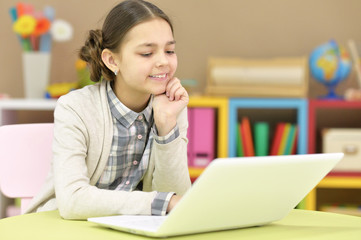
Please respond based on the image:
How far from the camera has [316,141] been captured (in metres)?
3.38

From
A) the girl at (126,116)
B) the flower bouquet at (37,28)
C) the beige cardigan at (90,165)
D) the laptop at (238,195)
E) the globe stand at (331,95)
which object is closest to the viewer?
the laptop at (238,195)

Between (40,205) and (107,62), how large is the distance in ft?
1.27

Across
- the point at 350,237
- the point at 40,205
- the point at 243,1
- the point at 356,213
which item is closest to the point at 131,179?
the point at 40,205

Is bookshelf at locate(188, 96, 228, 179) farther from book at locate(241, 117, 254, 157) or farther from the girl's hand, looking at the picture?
the girl's hand

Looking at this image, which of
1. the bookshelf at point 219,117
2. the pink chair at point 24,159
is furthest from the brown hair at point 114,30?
the bookshelf at point 219,117

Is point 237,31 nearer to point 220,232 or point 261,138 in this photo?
point 261,138

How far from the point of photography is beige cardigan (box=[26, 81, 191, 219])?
1180mm

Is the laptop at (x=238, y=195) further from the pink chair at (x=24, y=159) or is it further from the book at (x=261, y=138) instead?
the book at (x=261, y=138)

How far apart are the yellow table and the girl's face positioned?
42cm

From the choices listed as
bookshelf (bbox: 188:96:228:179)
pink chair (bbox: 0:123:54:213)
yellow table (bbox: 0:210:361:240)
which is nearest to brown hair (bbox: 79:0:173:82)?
pink chair (bbox: 0:123:54:213)

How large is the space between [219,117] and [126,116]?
1625mm

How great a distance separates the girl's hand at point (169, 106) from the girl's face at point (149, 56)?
0.02m

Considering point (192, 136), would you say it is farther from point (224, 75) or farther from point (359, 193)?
point (359, 193)

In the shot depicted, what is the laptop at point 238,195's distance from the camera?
2.86ft
